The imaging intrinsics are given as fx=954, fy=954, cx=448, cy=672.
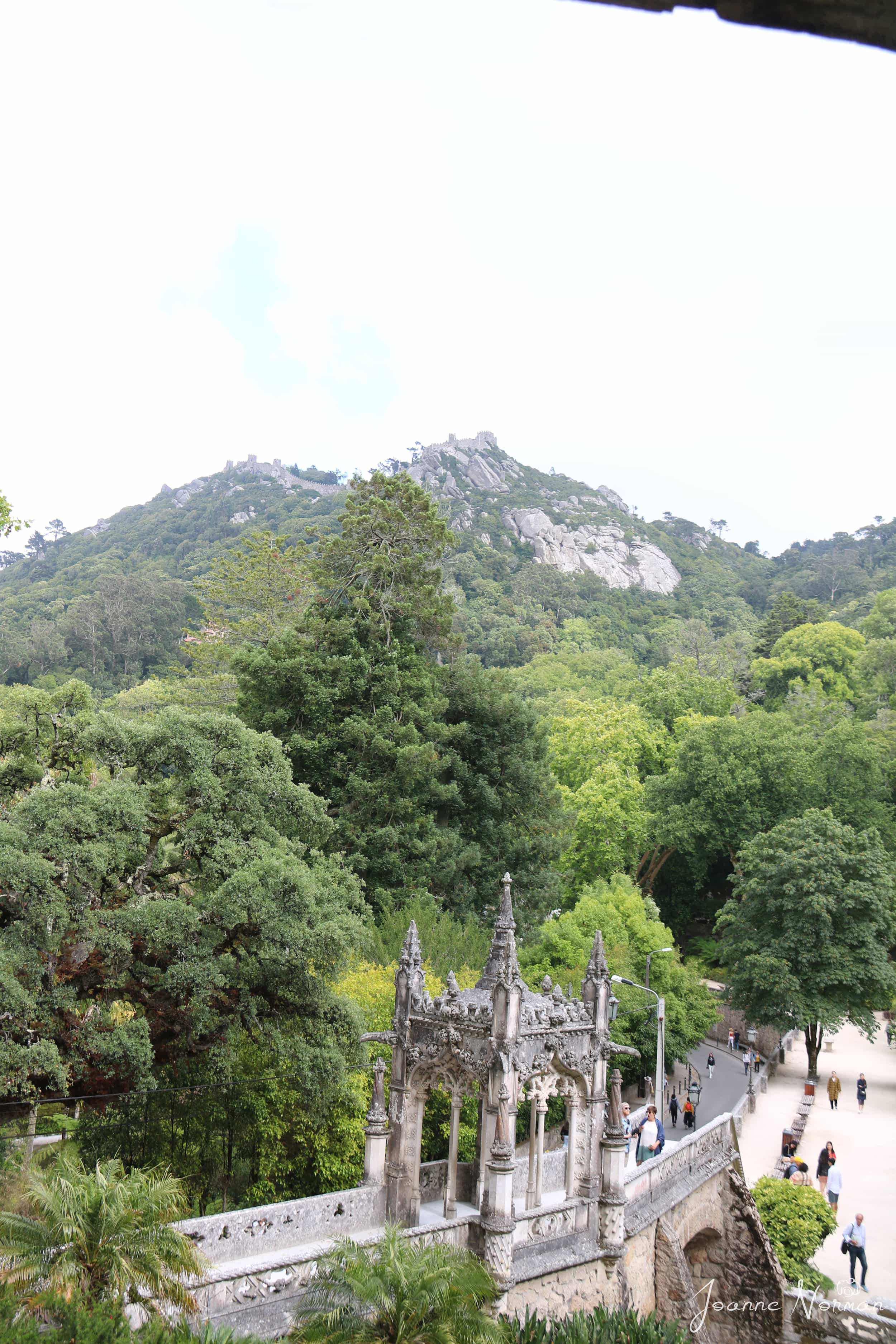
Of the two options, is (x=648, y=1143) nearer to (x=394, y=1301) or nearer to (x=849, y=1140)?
(x=849, y=1140)

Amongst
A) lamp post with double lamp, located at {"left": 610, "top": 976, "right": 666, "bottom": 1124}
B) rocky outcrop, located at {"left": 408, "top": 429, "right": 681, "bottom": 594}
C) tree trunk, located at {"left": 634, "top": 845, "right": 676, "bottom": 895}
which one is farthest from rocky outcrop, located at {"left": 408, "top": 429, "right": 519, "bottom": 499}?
lamp post with double lamp, located at {"left": 610, "top": 976, "right": 666, "bottom": 1124}

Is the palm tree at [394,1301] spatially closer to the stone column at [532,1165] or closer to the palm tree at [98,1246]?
the palm tree at [98,1246]

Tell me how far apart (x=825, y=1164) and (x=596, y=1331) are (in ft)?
41.2

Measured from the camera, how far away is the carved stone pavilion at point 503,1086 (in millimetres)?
14969

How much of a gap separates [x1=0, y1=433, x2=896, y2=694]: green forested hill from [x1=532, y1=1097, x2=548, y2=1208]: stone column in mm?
34855

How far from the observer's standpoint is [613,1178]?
54.5ft

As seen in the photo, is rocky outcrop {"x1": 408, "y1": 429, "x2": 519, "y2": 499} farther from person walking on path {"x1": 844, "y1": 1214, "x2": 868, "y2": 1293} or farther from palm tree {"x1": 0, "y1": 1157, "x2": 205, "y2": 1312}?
palm tree {"x1": 0, "y1": 1157, "x2": 205, "y2": 1312}

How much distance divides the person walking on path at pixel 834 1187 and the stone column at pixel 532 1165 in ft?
29.5

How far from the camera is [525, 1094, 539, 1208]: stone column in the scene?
16391mm

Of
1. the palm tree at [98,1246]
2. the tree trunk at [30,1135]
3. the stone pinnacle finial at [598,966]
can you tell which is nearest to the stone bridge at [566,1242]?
the palm tree at [98,1246]

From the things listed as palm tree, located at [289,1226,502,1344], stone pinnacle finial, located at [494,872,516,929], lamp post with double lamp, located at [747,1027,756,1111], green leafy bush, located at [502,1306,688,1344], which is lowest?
lamp post with double lamp, located at [747,1027,756,1111]

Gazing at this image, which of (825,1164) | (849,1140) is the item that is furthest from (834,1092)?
(825,1164)

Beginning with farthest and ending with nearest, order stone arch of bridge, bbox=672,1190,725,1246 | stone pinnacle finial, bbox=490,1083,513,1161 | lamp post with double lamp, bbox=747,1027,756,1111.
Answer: lamp post with double lamp, bbox=747,1027,756,1111, stone arch of bridge, bbox=672,1190,725,1246, stone pinnacle finial, bbox=490,1083,513,1161

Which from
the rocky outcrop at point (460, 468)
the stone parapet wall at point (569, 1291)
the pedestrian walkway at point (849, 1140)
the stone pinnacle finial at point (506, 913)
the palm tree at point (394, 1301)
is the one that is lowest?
the pedestrian walkway at point (849, 1140)
